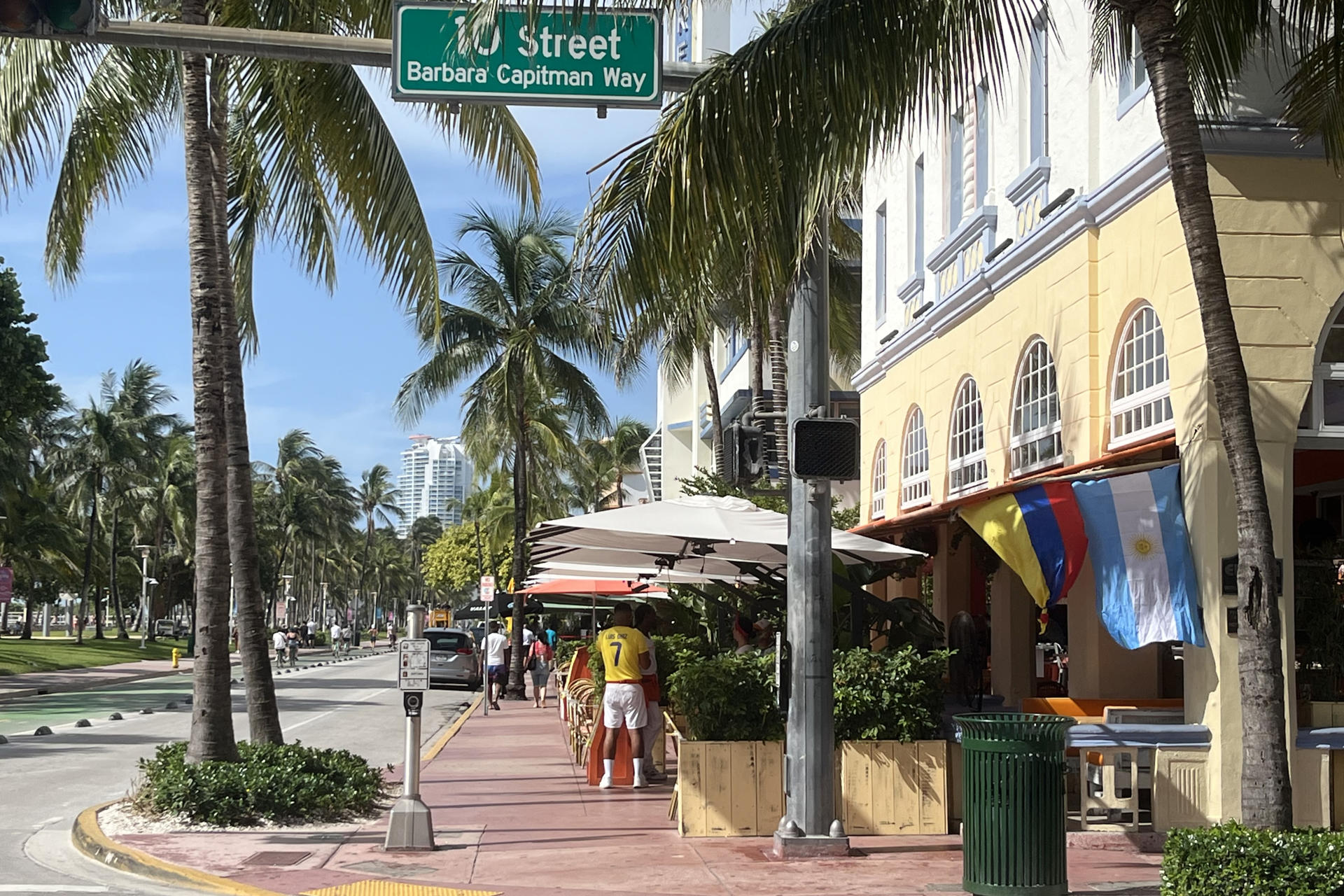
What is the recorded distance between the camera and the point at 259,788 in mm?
11680

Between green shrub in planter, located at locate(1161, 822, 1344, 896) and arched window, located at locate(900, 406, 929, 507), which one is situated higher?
arched window, located at locate(900, 406, 929, 507)

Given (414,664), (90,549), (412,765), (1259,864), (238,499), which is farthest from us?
(90,549)

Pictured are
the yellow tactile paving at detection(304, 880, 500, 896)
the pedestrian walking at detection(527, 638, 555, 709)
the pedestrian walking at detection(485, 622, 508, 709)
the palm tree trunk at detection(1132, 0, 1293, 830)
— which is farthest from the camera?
the pedestrian walking at detection(527, 638, 555, 709)

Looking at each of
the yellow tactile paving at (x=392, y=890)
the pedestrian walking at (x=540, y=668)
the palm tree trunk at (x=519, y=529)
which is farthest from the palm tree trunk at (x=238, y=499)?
the palm tree trunk at (x=519, y=529)

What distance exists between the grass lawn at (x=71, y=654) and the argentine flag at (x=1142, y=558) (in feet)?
127

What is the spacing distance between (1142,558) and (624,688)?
525cm

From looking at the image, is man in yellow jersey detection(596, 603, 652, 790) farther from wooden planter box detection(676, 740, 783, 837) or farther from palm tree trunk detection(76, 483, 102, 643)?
palm tree trunk detection(76, 483, 102, 643)

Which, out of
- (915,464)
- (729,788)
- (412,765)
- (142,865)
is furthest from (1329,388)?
(915,464)

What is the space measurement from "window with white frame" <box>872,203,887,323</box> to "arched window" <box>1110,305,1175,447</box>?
34.2 ft

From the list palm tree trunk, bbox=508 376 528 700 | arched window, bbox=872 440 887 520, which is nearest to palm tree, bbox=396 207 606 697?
palm tree trunk, bbox=508 376 528 700

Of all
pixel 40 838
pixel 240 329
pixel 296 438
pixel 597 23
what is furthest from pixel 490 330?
pixel 296 438

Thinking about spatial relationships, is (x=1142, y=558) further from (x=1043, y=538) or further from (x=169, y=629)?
(x=169, y=629)

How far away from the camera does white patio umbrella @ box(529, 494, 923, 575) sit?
12.7 m

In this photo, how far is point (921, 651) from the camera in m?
14.0
